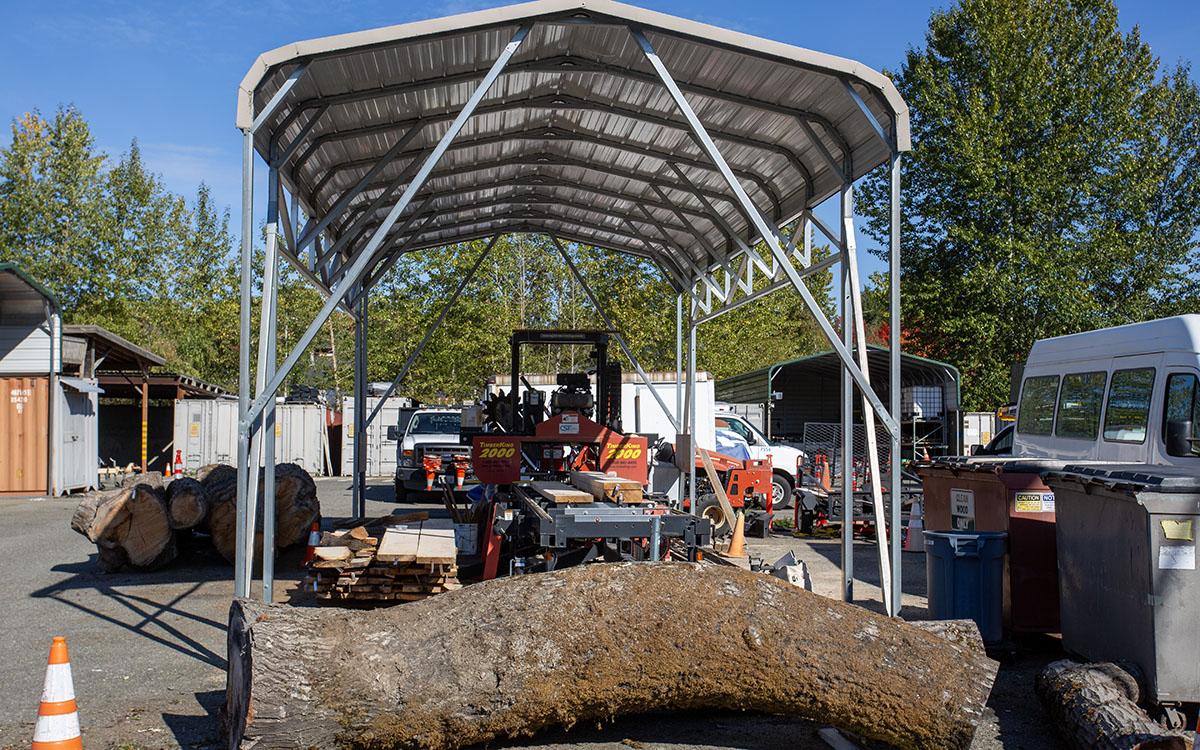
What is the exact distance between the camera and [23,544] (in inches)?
583

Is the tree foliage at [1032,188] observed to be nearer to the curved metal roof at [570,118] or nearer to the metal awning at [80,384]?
the curved metal roof at [570,118]

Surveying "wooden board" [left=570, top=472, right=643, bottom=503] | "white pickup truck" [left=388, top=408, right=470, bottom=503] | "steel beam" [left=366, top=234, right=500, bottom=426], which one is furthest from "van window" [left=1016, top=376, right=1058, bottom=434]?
"white pickup truck" [left=388, top=408, right=470, bottom=503]

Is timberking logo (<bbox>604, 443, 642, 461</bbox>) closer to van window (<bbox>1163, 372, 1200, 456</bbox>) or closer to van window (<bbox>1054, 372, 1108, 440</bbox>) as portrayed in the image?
van window (<bbox>1054, 372, 1108, 440</bbox>)

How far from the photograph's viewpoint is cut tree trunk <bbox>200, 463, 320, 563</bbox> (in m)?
12.0

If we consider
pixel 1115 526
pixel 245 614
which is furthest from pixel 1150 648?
pixel 245 614

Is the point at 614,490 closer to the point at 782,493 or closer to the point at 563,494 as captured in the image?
the point at 563,494

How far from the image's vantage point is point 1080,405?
1071 cm

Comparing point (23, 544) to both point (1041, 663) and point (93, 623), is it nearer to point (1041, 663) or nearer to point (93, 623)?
point (93, 623)

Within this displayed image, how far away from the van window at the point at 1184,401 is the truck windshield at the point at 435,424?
15.6 metres

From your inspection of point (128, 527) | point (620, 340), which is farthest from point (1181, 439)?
point (128, 527)

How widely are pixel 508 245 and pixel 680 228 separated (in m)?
19.0

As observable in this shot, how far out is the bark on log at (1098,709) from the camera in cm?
536

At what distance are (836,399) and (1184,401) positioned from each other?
26.8 meters

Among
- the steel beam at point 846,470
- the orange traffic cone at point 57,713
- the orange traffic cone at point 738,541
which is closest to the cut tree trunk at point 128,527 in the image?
the orange traffic cone at point 738,541
